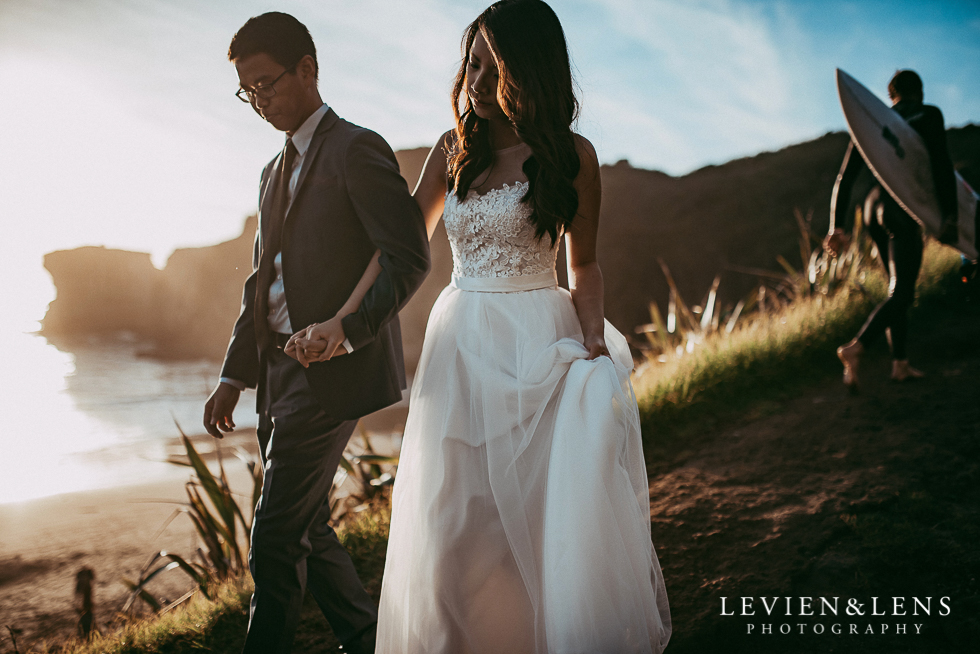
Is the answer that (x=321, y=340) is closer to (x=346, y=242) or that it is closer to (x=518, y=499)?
(x=346, y=242)

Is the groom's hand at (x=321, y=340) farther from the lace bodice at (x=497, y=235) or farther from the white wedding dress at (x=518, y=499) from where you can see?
the lace bodice at (x=497, y=235)

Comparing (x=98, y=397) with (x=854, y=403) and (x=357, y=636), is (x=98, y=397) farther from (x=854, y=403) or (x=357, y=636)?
(x=854, y=403)

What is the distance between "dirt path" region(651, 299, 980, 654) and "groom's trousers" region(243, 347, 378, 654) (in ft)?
4.78

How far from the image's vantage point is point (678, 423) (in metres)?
4.24

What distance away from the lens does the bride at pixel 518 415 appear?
1441mm

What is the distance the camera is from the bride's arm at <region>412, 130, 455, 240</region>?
203 centimetres

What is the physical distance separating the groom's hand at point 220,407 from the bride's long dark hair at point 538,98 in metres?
1.03

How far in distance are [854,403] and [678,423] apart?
121 centimetres

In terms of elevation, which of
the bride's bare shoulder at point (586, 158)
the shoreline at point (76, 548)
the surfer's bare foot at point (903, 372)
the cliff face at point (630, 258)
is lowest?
the shoreline at point (76, 548)

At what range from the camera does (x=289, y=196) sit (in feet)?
5.69

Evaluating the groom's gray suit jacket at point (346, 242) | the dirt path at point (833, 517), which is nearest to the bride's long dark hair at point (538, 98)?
the groom's gray suit jacket at point (346, 242)

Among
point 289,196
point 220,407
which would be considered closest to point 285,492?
point 220,407

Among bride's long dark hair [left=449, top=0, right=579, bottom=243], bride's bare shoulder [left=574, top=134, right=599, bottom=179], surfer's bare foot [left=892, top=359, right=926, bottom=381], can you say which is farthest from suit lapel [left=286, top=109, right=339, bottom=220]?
surfer's bare foot [left=892, top=359, right=926, bottom=381]

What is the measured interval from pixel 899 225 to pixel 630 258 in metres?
26.3
